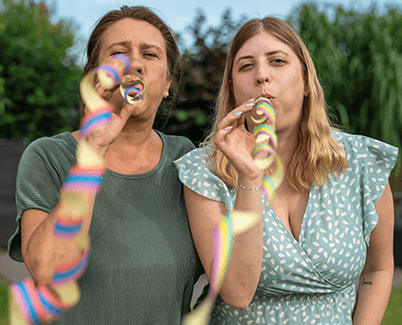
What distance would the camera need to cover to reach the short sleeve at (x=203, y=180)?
1.91 metres

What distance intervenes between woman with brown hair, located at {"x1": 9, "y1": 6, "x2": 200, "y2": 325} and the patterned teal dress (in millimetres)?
219

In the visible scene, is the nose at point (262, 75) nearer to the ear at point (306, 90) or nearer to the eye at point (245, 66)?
the eye at point (245, 66)

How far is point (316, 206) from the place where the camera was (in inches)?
81.0

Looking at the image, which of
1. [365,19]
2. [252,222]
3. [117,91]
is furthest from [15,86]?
[252,222]

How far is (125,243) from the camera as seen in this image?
185 centimetres

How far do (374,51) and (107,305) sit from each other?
551cm

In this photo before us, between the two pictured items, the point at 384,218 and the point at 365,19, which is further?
the point at 365,19

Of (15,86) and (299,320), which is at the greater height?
(299,320)

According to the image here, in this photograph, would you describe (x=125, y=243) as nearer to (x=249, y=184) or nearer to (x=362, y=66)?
(x=249, y=184)

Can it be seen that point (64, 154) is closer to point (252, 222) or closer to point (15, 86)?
point (252, 222)

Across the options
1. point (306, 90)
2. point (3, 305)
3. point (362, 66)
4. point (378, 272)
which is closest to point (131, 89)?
point (306, 90)

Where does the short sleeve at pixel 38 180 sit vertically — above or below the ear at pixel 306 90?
below

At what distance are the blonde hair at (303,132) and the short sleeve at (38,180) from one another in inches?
29.6

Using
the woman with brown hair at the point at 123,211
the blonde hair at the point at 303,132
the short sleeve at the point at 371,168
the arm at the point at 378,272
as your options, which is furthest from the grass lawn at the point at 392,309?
the woman with brown hair at the point at 123,211
